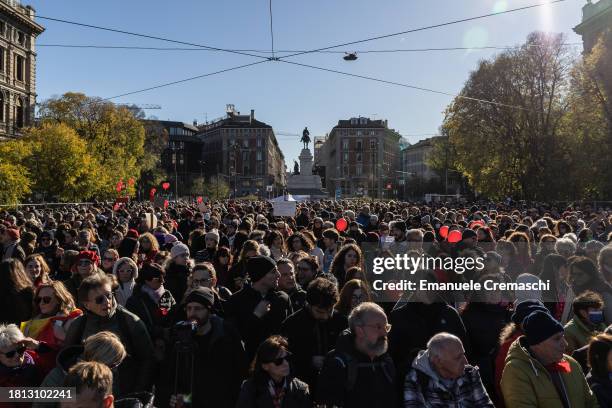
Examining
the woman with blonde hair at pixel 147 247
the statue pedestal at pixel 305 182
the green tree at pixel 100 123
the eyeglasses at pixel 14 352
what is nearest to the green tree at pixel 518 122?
the statue pedestal at pixel 305 182

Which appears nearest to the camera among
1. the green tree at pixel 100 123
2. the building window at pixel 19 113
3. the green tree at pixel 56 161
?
the green tree at pixel 56 161

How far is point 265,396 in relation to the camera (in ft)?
11.8

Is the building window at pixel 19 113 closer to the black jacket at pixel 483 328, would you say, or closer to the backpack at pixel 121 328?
the backpack at pixel 121 328

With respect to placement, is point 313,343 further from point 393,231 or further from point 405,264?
point 393,231

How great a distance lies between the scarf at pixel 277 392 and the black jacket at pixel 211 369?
667 mm

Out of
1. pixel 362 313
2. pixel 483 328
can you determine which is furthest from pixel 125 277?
pixel 483 328

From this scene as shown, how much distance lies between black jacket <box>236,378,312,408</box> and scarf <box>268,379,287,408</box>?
2 centimetres

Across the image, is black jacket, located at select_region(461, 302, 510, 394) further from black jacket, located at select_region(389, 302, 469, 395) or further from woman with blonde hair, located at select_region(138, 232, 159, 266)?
woman with blonde hair, located at select_region(138, 232, 159, 266)

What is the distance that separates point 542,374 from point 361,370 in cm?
117

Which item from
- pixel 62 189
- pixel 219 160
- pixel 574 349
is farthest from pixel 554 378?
pixel 219 160

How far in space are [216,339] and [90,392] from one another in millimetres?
1348

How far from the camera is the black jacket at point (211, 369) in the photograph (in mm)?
3988

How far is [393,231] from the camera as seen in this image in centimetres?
1091

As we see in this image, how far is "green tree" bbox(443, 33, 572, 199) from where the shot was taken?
3541 cm
